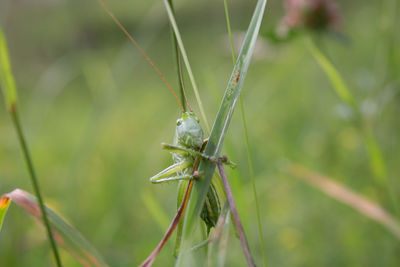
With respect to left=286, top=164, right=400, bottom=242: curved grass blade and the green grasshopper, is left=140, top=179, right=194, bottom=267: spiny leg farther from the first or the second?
left=286, top=164, right=400, bottom=242: curved grass blade

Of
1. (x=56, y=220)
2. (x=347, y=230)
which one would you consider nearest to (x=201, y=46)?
(x=347, y=230)

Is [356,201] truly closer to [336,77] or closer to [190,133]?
[336,77]

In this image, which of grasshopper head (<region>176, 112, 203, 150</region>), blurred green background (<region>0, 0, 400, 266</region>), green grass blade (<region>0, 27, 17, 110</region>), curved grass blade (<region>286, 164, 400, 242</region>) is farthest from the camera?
blurred green background (<region>0, 0, 400, 266</region>)

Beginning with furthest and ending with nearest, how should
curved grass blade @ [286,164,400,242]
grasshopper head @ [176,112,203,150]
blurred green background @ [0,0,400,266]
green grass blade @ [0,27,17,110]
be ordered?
blurred green background @ [0,0,400,266] → curved grass blade @ [286,164,400,242] → grasshopper head @ [176,112,203,150] → green grass blade @ [0,27,17,110]

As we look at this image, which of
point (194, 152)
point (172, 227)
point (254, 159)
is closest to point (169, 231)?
point (172, 227)

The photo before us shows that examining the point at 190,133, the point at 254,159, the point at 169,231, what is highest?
the point at 254,159

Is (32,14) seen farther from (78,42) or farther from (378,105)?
(378,105)

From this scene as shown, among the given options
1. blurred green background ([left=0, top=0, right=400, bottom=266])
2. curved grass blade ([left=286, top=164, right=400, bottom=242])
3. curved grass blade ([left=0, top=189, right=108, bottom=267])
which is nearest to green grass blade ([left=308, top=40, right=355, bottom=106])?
blurred green background ([left=0, top=0, right=400, bottom=266])
